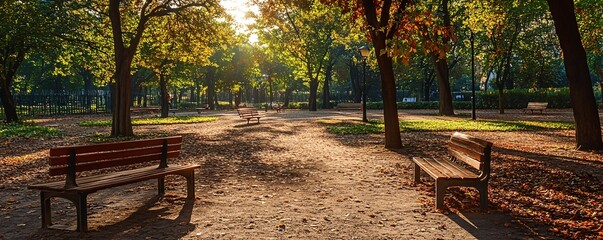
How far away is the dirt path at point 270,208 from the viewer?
495 centimetres

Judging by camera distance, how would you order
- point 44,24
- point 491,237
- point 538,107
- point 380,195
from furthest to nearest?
point 538,107 < point 44,24 < point 380,195 < point 491,237

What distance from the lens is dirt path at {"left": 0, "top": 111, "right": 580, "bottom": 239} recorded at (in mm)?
4949

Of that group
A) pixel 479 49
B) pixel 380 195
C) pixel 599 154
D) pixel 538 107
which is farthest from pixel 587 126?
pixel 479 49

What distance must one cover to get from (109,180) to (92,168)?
25cm

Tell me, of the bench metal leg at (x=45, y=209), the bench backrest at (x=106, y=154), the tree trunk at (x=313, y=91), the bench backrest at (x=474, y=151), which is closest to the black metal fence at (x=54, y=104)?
the tree trunk at (x=313, y=91)

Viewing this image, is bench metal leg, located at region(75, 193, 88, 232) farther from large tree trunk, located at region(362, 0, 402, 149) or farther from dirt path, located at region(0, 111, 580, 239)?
large tree trunk, located at region(362, 0, 402, 149)

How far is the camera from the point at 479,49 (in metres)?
40.2

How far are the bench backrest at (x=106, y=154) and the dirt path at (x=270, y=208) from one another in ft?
2.18

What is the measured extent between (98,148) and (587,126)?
11.2m

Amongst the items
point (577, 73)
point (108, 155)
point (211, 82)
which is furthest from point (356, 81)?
point (108, 155)

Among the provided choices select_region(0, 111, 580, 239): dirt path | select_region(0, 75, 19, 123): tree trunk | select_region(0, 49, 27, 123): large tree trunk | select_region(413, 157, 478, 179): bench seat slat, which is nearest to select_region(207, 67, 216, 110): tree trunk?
select_region(0, 49, 27, 123): large tree trunk

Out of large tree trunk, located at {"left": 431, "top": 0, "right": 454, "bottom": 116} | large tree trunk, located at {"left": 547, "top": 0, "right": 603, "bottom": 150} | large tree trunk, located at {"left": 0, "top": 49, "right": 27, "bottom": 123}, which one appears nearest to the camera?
large tree trunk, located at {"left": 547, "top": 0, "right": 603, "bottom": 150}

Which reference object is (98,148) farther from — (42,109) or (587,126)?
(42,109)

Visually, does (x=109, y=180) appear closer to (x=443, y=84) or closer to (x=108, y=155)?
(x=108, y=155)
